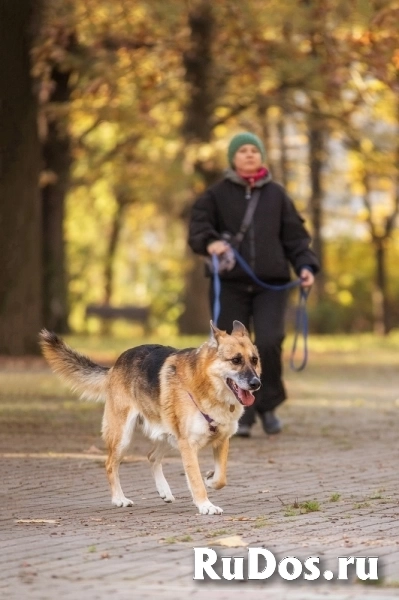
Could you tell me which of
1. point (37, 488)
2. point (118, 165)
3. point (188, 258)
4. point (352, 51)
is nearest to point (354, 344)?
point (188, 258)

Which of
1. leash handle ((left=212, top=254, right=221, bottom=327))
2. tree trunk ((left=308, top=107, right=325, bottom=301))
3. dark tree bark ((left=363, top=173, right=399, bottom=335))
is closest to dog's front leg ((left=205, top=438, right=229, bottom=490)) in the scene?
leash handle ((left=212, top=254, right=221, bottom=327))

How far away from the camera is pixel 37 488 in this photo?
30.6 feet

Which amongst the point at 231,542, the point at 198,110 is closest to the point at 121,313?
the point at 198,110

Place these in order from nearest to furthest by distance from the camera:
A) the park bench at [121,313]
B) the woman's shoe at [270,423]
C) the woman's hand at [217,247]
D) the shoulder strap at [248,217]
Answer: the woman's hand at [217,247] < the shoulder strap at [248,217] < the woman's shoe at [270,423] < the park bench at [121,313]

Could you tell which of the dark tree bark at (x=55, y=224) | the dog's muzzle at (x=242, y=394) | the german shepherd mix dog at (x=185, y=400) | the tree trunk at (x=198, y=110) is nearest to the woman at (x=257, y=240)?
the german shepherd mix dog at (x=185, y=400)

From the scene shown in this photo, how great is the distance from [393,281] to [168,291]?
748cm

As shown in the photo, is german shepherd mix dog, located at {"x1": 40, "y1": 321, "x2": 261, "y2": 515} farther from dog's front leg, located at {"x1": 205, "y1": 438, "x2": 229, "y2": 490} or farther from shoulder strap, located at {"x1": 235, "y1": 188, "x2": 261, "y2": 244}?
shoulder strap, located at {"x1": 235, "y1": 188, "x2": 261, "y2": 244}

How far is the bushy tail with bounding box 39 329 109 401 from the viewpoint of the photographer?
30.2ft

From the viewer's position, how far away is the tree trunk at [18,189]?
1689 cm

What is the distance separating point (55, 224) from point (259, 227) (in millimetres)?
19292

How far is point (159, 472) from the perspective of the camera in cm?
890

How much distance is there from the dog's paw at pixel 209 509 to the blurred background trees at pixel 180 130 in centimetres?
971

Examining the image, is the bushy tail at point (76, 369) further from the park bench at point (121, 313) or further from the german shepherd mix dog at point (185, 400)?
the park bench at point (121, 313)

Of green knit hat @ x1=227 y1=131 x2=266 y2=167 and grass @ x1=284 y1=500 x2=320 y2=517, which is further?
green knit hat @ x1=227 y1=131 x2=266 y2=167
